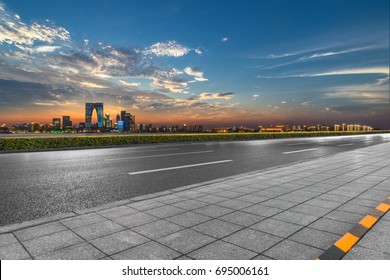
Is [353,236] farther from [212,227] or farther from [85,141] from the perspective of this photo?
[85,141]

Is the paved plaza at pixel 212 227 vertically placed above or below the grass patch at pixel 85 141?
below

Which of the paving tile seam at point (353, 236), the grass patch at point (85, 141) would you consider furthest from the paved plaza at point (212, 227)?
the grass patch at point (85, 141)

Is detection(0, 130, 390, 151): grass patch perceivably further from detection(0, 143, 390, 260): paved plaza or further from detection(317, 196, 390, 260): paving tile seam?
detection(317, 196, 390, 260): paving tile seam

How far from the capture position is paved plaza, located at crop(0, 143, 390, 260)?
11.4 ft

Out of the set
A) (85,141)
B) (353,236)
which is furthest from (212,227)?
(85,141)

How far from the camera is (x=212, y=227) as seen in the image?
14.1 ft

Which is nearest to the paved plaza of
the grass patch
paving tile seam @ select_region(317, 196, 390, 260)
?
paving tile seam @ select_region(317, 196, 390, 260)

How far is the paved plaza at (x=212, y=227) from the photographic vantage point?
11.4 ft

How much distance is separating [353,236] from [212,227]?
1984 mm

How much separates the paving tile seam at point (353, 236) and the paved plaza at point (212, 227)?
61mm

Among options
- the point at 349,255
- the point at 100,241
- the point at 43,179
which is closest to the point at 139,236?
the point at 100,241

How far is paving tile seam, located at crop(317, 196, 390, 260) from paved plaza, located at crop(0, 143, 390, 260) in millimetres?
61

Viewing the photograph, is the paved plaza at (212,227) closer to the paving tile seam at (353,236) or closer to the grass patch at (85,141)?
the paving tile seam at (353,236)

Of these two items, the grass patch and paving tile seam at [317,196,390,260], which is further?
the grass patch
